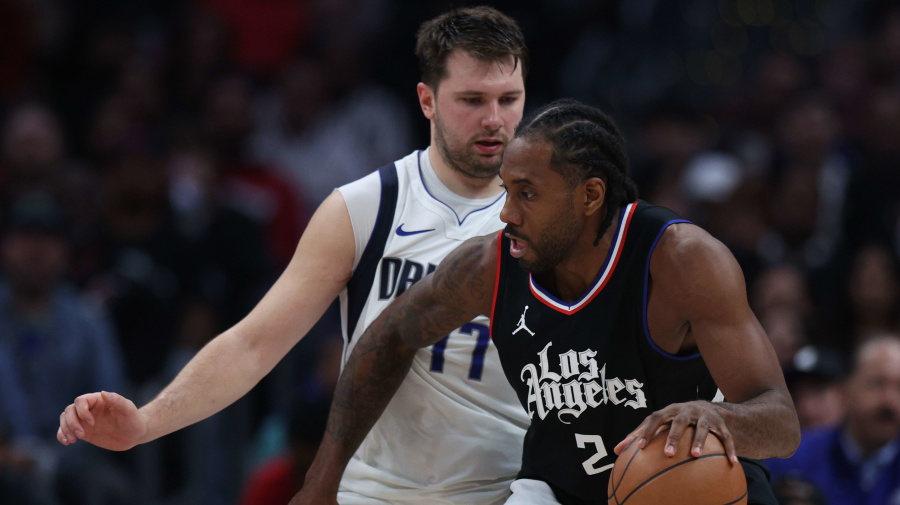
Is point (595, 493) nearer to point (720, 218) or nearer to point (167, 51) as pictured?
point (720, 218)

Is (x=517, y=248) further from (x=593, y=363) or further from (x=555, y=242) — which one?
(x=593, y=363)

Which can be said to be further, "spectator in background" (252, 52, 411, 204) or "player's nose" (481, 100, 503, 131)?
"spectator in background" (252, 52, 411, 204)

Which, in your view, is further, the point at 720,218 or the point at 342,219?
the point at 720,218

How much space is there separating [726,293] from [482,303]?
949 mm

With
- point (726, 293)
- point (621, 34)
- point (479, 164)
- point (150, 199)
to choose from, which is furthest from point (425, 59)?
point (621, 34)

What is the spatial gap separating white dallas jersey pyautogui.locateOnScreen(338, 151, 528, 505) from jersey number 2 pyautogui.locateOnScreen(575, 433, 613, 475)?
66cm

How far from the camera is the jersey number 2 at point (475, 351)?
172 inches

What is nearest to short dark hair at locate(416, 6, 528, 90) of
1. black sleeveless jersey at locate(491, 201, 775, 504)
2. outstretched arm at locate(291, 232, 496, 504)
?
outstretched arm at locate(291, 232, 496, 504)

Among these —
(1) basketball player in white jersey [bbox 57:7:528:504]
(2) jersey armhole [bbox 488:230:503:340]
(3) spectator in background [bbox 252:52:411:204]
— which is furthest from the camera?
(3) spectator in background [bbox 252:52:411:204]

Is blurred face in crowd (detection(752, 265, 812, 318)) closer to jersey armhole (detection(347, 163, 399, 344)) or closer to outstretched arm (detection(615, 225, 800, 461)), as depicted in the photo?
jersey armhole (detection(347, 163, 399, 344))

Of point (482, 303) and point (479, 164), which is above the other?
point (479, 164)

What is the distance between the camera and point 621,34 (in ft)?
36.1

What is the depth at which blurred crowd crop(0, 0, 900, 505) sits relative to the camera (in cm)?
731

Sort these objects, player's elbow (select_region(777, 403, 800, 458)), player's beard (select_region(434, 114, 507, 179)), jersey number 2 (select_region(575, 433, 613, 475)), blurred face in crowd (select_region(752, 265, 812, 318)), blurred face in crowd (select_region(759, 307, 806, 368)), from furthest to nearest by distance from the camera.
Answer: blurred face in crowd (select_region(752, 265, 812, 318)) → blurred face in crowd (select_region(759, 307, 806, 368)) → player's beard (select_region(434, 114, 507, 179)) → jersey number 2 (select_region(575, 433, 613, 475)) → player's elbow (select_region(777, 403, 800, 458))
